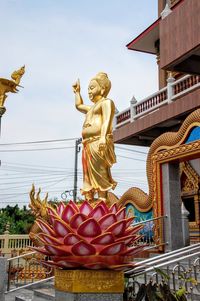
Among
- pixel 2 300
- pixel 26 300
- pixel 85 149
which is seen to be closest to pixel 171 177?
pixel 85 149

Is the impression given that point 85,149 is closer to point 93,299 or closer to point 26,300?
point 26,300

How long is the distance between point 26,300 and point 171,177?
416cm

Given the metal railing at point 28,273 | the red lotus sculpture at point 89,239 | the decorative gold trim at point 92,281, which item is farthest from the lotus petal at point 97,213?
the metal railing at point 28,273

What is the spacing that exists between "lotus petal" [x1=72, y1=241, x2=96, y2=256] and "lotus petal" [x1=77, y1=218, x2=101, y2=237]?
7 centimetres

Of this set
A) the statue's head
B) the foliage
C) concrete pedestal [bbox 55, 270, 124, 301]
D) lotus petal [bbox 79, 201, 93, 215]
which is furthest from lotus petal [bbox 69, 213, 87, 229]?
the foliage

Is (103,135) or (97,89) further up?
(97,89)

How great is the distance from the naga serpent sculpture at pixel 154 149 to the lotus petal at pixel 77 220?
17.6 ft

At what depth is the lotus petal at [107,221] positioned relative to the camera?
288 centimetres

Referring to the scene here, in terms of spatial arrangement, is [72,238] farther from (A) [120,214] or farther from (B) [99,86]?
(B) [99,86]

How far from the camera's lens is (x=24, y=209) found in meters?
23.6

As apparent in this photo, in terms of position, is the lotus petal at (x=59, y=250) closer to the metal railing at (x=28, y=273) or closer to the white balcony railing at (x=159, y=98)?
the metal railing at (x=28, y=273)

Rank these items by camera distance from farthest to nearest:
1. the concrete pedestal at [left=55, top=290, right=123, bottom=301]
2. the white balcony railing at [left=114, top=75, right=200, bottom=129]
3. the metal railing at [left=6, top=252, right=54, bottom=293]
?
the white balcony railing at [left=114, top=75, right=200, bottom=129]
the metal railing at [left=6, top=252, right=54, bottom=293]
the concrete pedestal at [left=55, top=290, right=123, bottom=301]

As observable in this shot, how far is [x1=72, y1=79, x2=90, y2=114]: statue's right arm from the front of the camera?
746 cm

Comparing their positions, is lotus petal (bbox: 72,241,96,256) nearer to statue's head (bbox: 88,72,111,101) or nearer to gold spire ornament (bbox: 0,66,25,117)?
gold spire ornament (bbox: 0,66,25,117)
